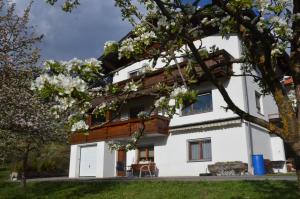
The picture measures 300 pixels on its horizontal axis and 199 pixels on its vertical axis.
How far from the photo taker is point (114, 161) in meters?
26.4

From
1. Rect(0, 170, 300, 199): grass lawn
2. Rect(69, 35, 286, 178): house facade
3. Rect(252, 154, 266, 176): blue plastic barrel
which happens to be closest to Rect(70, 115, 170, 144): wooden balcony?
Rect(69, 35, 286, 178): house facade

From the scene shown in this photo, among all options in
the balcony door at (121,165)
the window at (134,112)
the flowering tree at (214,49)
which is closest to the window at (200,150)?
the window at (134,112)

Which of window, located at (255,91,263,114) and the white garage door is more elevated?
window, located at (255,91,263,114)

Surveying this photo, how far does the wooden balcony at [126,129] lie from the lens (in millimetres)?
22422

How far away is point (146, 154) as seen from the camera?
24500mm

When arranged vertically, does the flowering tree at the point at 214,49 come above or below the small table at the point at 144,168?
above

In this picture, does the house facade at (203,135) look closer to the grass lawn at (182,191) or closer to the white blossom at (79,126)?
the grass lawn at (182,191)

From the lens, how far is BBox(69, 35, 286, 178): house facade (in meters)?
20.3

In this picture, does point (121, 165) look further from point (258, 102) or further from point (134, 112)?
point (258, 102)

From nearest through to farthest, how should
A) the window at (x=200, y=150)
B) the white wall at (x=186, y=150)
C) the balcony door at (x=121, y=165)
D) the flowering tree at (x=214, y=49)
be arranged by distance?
the flowering tree at (x=214, y=49) < the white wall at (x=186, y=150) < the window at (x=200, y=150) < the balcony door at (x=121, y=165)

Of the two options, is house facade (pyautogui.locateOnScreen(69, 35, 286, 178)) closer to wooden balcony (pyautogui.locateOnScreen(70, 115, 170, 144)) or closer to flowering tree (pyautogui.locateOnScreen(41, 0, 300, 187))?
wooden balcony (pyautogui.locateOnScreen(70, 115, 170, 144))

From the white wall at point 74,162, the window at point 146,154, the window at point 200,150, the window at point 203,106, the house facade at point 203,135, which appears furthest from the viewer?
the white wall at point 74,162

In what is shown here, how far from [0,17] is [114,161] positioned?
14304mm

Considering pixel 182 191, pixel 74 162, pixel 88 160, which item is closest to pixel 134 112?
pixel 88 160
